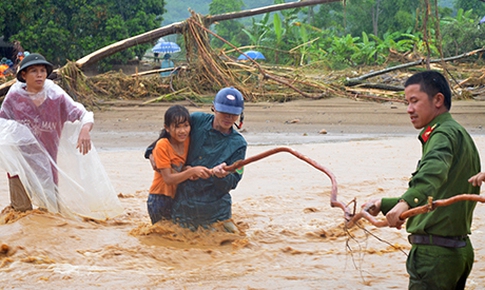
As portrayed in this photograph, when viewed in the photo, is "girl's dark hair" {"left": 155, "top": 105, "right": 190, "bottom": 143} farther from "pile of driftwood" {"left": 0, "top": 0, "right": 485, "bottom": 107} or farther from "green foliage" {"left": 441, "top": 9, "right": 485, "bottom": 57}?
"green foliage" {"left": 441, "top": 9, "right": 485, "bottom": 57}

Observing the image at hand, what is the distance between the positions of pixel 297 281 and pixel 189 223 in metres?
1.14

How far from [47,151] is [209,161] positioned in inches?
60.1

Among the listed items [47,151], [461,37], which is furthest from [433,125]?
[461,37]

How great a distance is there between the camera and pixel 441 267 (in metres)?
3.14

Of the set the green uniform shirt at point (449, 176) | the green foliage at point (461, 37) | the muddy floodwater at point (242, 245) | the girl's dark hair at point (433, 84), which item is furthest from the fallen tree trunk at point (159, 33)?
the green uniform shirt at point (449, 176)

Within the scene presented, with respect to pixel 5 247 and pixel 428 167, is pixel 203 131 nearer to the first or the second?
pixel 5 247

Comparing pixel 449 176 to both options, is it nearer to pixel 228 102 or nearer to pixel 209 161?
pixel 228 102

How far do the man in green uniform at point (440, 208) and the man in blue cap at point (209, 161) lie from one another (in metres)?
1.98

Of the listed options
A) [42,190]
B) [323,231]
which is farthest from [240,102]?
[42,190]

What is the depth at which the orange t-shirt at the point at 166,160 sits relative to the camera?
507cm

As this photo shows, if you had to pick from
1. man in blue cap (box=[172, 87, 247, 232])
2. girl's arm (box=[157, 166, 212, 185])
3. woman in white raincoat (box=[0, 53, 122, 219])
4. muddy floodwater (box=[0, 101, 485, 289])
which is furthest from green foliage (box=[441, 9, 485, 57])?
girl's arm (box=[157, 166, 212, 185])

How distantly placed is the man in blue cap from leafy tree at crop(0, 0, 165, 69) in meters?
20.9

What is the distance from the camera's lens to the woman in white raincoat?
5613 mm

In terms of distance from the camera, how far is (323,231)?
5.87 meters
